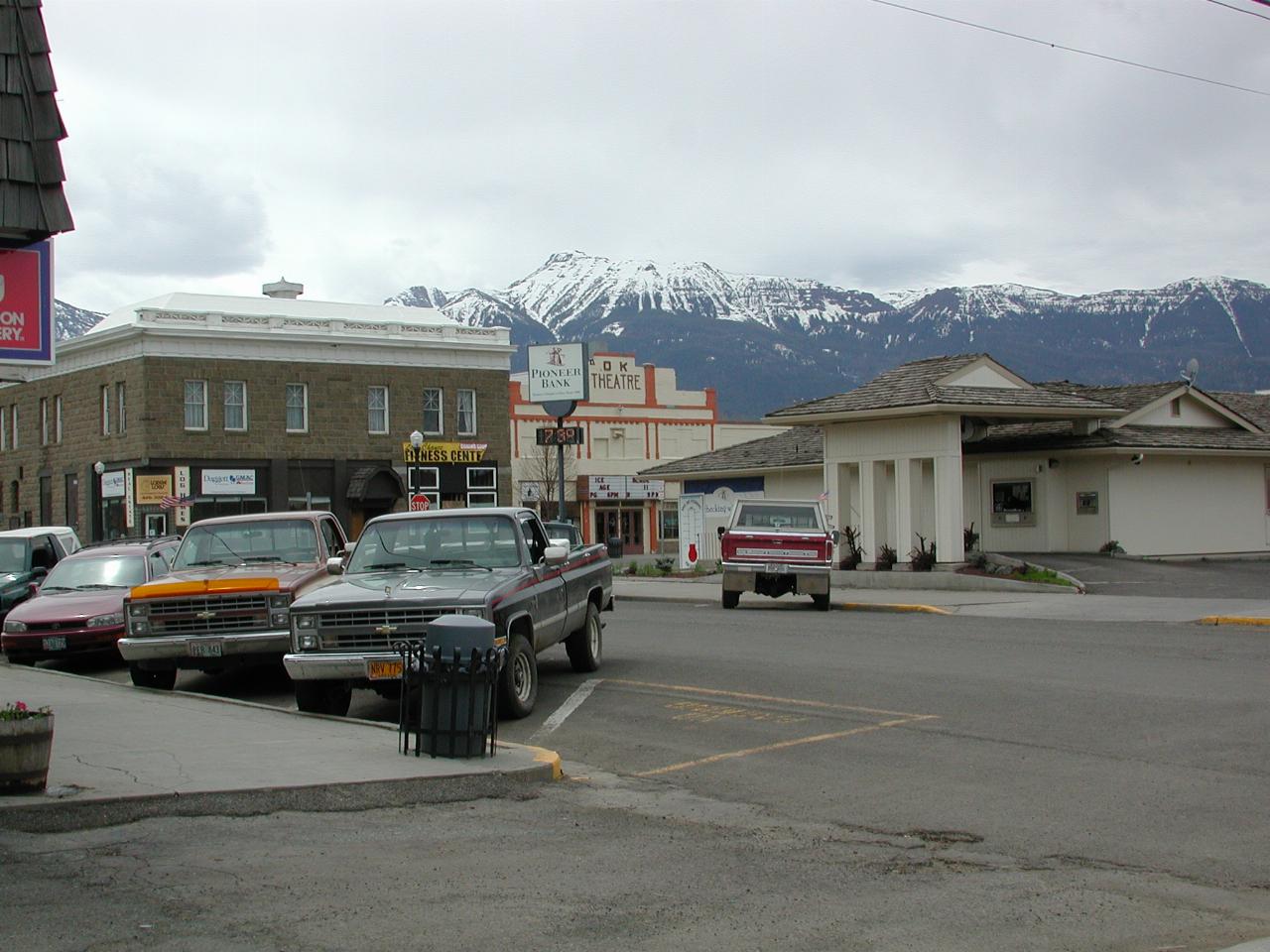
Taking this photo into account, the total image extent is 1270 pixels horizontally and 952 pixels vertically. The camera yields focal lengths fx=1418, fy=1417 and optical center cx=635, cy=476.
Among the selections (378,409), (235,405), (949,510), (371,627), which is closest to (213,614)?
(371,627)

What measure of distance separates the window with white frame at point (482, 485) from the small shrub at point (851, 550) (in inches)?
1012

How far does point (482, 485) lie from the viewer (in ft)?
197

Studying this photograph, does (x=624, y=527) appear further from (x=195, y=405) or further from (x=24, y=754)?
(x=24, y=754)

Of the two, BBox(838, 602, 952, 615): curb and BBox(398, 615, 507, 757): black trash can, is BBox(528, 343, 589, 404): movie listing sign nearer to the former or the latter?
BBox(838, 602, 952, 615): curb

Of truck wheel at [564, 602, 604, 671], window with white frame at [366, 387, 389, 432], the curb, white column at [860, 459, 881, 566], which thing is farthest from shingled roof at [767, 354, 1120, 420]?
window with white frame at [366, 387, 389, 432]

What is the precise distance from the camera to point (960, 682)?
15.0m

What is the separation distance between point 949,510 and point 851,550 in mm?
3803

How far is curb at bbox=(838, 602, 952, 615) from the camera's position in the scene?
25.6m

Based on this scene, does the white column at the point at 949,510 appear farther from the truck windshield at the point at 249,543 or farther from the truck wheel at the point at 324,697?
the truck wheel at the point at 324,697

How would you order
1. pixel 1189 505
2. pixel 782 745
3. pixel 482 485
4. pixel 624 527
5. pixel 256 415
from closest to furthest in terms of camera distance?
pixel 782 745 → pixel 1189 505 → pixel 256 415 → pixel 482 485 → pixel 624 527

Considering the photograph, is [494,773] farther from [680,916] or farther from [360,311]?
[360,311]

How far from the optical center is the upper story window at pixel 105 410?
5472 centimetres

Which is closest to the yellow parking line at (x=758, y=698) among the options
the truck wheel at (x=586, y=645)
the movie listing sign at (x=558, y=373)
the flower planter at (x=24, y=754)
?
the truck wheel at (x=586, y=645)

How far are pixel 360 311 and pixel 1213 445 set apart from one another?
36682 mm
